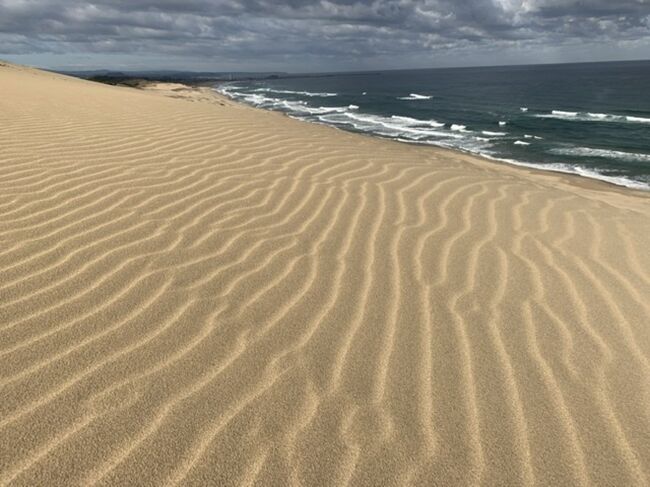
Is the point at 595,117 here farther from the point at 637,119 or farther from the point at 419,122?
the point at 419,122

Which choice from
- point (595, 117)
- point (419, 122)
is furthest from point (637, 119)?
point (419, 122)

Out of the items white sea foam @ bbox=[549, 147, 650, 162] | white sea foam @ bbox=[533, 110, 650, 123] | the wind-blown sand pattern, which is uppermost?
the wind-blown sand pattern

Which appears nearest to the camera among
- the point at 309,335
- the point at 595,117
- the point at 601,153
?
the point at 309,335

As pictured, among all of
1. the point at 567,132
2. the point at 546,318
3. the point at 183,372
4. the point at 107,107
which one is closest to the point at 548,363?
the point at 546,318

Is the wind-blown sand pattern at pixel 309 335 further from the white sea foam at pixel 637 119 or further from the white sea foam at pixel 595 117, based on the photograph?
the white sea foam at pixel 637 119

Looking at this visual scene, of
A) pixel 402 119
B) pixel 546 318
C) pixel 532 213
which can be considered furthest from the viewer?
pixel 402 119

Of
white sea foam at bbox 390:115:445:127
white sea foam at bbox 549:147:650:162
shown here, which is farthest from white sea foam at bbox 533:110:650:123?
white sea foam at bbox 549:147:650:162

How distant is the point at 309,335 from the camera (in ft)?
8.81

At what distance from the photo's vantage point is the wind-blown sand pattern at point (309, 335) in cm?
192

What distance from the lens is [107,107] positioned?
10.3 metres

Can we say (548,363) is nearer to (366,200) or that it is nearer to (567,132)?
(366,200)

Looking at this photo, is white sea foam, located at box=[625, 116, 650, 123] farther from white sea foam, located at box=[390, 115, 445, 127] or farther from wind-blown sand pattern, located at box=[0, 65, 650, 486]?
wind-blown sand pattern, located at box=[0, 65, 650, 486]

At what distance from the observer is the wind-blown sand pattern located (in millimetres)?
1918

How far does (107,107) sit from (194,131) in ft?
11.3
